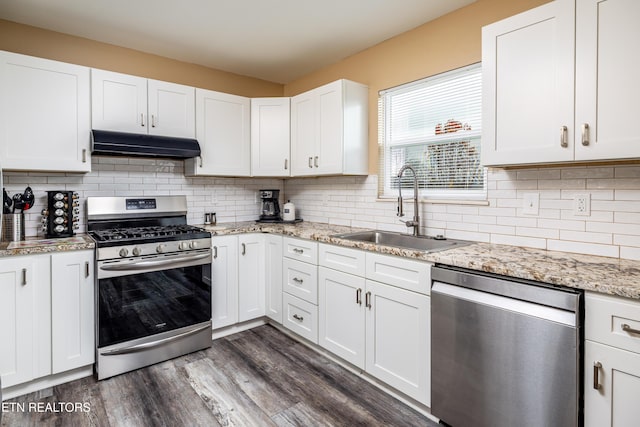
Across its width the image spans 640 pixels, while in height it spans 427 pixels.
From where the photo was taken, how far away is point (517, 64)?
1.84 metres

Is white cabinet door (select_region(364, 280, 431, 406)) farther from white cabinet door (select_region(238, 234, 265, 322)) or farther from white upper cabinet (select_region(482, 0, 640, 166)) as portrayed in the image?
white cabinet door (select_region(238, 234, 265, 322))

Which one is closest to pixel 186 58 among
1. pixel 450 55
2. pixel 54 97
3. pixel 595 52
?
pixel 54 97

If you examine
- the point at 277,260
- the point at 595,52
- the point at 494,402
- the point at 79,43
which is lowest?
the point at 494,402

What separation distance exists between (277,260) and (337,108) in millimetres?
1392

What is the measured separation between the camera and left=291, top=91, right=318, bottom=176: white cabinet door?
3254 mm

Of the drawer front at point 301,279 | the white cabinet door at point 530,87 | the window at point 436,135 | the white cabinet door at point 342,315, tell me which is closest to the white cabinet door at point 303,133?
the window at point 436,135

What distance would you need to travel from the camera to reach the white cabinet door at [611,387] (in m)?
1.28

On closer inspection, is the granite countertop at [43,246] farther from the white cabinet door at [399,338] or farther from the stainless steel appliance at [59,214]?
the white cabinet door at [399,338]

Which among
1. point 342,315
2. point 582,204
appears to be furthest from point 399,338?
point 582,204

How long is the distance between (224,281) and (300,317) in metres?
0.72

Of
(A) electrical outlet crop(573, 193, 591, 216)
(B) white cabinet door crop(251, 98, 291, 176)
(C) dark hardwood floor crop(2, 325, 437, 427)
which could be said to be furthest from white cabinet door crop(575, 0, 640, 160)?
(B) white cabinet door crop(251, 98, 291, 176)

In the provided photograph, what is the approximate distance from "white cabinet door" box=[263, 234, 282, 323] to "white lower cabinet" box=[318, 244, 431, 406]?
57 cm

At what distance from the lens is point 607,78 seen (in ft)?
5.11

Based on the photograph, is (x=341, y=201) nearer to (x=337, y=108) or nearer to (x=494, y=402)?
(x=337, y=108)
